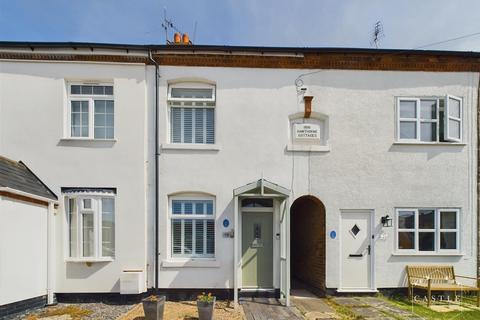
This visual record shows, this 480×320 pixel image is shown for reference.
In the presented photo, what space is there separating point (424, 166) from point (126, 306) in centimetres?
854

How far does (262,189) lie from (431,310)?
484cm

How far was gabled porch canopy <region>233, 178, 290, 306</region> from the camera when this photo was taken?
8.24 m

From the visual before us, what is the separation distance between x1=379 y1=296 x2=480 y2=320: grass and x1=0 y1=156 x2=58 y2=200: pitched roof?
8.98 m

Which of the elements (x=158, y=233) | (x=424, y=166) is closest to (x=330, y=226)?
(x=424, y=166)

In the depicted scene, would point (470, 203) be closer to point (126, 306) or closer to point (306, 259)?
point (306, 259)

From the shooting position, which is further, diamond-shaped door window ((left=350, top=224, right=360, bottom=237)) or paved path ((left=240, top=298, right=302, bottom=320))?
diamond-shaped door window ((left=350, top=224, right=360, bottom=237))

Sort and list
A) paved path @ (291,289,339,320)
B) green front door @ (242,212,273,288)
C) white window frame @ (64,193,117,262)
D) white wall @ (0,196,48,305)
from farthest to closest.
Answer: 1. green front door @ (242,212,273,288)
2. white window frame @ (64,193,117,262)
3. paved path @ (291,289,339,320)
4. white wall @ (0,196,48,305)

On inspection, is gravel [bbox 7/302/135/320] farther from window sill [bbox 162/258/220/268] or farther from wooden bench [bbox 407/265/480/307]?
wooden bench [bbox 407/265/480/307]

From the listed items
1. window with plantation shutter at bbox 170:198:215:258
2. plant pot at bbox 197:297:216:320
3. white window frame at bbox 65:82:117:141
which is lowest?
plant pot at bbox 197:297:216:320

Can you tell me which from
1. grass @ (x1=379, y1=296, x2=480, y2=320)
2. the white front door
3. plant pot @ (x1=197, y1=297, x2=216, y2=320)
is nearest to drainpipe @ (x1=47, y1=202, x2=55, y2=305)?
plant pot @ (x1=197, y1=297, x2=216, y2=320)

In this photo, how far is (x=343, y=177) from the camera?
916 cm

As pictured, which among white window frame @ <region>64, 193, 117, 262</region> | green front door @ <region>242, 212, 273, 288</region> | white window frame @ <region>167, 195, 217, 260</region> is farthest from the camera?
green front door @ <region>242, 212, 273, 288</region>

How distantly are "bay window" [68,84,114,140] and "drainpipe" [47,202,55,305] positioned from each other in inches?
81.2

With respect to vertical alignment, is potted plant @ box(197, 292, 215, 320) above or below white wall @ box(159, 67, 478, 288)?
below
